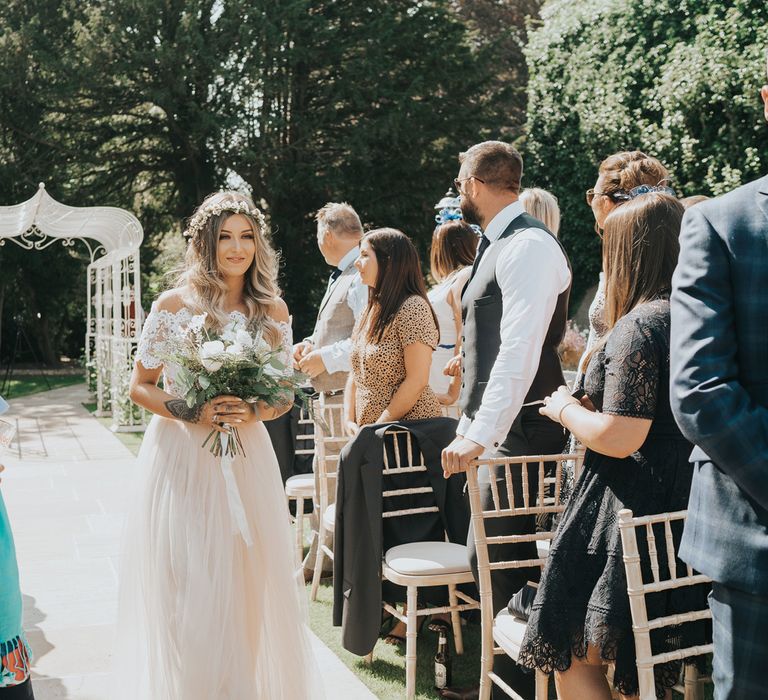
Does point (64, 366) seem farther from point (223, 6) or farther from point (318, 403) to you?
point (318, 403)

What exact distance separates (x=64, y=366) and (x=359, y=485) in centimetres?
2780

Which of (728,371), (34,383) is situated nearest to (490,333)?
(728,371)

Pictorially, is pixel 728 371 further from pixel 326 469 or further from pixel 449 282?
pixel 449 282

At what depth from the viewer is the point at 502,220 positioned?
3.54 meters

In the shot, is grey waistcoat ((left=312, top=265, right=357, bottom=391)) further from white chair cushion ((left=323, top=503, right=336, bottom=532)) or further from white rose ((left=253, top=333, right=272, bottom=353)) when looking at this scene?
white rose ((left=253, top=333, right=272, bottom=353))

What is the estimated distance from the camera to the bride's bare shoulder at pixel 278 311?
3.71 meters

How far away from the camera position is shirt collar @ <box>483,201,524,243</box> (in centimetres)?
352

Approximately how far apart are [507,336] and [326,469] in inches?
85.5

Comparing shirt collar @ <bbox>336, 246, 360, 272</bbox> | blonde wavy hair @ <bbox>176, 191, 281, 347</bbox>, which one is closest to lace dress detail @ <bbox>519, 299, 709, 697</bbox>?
blonde wavy hair @ <bbox>176, 191, 281, 347</bbox>

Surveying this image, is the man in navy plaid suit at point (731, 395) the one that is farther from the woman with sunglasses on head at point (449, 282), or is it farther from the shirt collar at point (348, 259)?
the shirt collar at point (348, 259)

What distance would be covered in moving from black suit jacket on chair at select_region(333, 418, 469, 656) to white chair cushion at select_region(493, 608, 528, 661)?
1.03 m

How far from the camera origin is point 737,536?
179 centimetres

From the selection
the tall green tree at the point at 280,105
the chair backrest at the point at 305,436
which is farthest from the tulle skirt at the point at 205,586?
the tall green tree at the point at 280,105

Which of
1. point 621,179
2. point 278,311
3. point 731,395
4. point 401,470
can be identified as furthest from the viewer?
point 401,470
